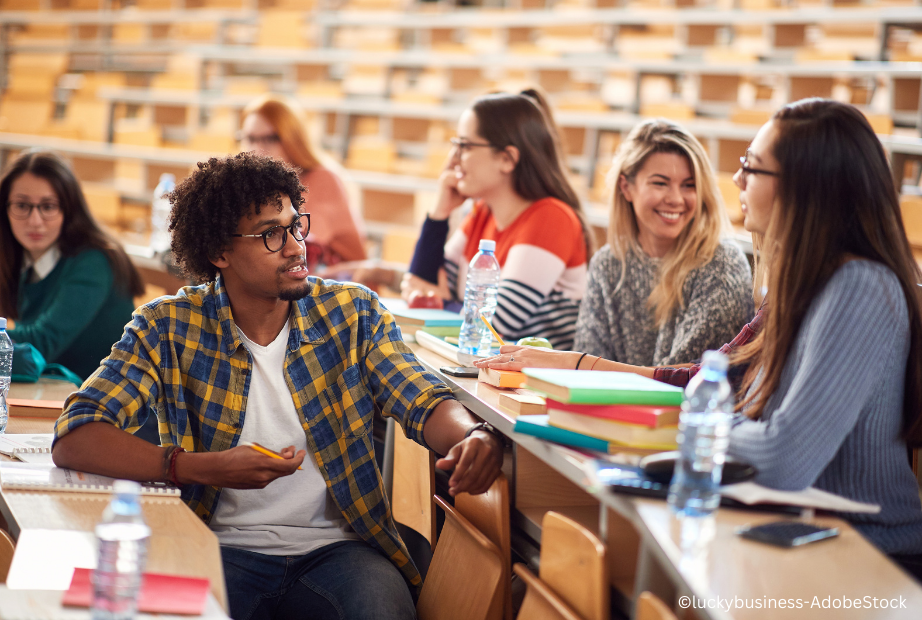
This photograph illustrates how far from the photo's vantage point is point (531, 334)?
2725 millimetres

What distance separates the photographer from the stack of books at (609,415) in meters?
1.41

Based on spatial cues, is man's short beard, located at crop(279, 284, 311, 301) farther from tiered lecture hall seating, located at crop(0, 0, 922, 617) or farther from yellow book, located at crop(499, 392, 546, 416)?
tiered lecture hall seating, located at crop(0, 0, 922, 617)

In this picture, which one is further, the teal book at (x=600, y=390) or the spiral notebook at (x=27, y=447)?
the spiral notebook at (x=27, y=447)

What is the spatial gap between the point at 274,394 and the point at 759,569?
3.41ft

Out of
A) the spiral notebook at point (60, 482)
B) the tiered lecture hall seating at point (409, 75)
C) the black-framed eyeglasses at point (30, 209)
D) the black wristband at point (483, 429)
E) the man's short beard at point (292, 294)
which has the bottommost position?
the spiral notebook at point (60, 482)

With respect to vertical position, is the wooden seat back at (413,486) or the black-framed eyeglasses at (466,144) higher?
the black-framed eyeglasses at (466,144)

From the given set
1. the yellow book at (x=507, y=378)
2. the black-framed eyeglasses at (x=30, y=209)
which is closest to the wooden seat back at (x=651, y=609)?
the yellow book at (x=507, y=378)

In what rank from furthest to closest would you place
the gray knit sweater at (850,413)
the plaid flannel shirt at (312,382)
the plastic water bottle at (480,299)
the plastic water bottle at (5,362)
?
the plastic water bottle at (5,362) → the plastic water bottle at (480,299) → the plaid flannel shirt at (312,382) → the gray knit sweater at (850,413)

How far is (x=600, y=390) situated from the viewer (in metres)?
1.42

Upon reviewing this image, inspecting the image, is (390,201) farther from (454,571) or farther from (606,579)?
(606,579)

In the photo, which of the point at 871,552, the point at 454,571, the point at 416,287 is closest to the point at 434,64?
the point at 416,287

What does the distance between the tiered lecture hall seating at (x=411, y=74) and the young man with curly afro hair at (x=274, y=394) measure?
2.77 metres

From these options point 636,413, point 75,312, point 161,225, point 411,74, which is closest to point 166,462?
point 636,413

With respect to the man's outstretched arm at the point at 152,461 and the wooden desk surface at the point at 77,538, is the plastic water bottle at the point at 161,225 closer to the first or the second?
the man's outstretched arm at the point at 152,461
